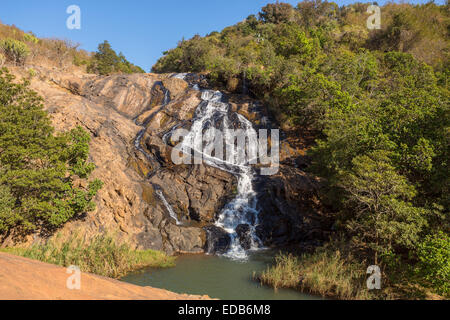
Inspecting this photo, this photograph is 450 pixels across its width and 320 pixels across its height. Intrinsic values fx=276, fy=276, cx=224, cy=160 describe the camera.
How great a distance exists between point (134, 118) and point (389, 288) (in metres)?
28.3

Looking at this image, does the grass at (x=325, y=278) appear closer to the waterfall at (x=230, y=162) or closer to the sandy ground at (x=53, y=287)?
the waterfall at (x=230, y=162)

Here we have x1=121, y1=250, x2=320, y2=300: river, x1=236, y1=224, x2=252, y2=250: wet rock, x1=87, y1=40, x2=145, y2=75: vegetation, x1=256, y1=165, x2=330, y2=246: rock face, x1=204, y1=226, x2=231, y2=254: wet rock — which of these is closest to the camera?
x1=121, y1=250, x2=320, y2=300: river

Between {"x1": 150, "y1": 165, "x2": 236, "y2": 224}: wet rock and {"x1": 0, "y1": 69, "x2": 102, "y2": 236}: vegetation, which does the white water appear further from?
{"x1": 0, "y1": 69, "x2": 102, "y2": 236}: vegetation

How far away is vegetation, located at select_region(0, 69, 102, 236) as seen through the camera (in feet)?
44.7

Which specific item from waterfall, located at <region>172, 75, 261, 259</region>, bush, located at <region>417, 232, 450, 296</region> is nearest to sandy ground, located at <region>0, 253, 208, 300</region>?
bush, located at <region>417, 232, 450, 296</region>

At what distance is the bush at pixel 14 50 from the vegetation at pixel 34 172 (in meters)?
19.4

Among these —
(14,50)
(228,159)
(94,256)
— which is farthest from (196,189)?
(14,50)

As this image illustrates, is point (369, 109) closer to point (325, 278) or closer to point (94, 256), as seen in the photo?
point (325, 278)

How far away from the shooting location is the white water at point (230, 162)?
20.4 m

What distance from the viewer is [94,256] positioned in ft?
42.0

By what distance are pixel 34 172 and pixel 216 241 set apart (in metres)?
11.4

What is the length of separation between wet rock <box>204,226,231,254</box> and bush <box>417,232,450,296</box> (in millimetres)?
11344

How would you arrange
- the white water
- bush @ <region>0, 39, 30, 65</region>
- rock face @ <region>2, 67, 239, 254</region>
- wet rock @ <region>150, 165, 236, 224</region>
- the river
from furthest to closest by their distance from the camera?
1. bush @ <region>0, 39, 30, 65</region>
2. wet rock @ <region>150, 165, 236, 224</region>
3. the white water
4. rock face @ <region>2, 67, 239, 254</region>
5. the river

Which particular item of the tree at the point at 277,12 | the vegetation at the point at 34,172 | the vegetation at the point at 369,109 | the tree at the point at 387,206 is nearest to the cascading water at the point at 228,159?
the vegetation at the point at 369,109
